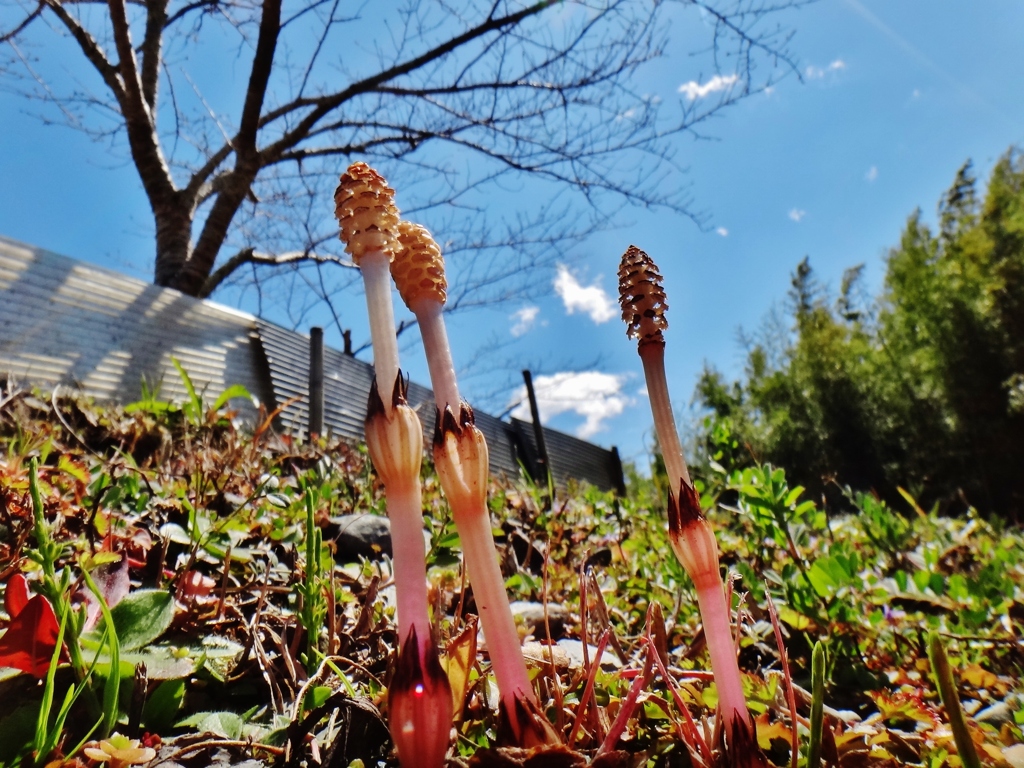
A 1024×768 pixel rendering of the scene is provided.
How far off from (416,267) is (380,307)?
74 millimetres

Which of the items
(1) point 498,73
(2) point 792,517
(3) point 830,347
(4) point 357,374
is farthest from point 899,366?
(2) point 792,517

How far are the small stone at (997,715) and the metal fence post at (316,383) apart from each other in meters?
5.30

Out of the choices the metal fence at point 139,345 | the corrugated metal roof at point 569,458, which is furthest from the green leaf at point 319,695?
the corrugated metal roof at point 569,458

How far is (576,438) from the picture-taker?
39.1ft

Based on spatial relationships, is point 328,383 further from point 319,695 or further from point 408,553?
point 408,553

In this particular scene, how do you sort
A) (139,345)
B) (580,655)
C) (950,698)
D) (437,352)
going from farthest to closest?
(139,345), (580,655), (437,352), (950,698)

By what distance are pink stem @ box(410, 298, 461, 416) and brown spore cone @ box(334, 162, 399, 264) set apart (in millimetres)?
80

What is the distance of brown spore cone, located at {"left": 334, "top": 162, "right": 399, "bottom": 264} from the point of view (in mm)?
678

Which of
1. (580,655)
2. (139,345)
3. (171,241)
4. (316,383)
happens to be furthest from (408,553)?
(171,241)

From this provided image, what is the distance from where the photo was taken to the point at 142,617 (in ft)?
3.08

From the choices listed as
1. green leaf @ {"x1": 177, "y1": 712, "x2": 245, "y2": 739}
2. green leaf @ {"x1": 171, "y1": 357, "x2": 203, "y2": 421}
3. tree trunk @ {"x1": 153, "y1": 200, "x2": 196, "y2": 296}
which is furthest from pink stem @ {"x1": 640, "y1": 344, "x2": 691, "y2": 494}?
tree trunk @ {"x1": 153, "y1": 200, "x2": 196, "y2": 296}

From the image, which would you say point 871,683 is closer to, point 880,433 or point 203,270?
point 203,270

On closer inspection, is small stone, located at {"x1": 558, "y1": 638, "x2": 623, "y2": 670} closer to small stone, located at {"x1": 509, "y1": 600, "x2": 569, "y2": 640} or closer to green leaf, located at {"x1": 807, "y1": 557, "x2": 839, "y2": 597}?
small stone, located at {"x1": 509, "y1": 600, "x2": 569, "y2": 640}

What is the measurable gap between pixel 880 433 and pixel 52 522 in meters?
A: 22.8
